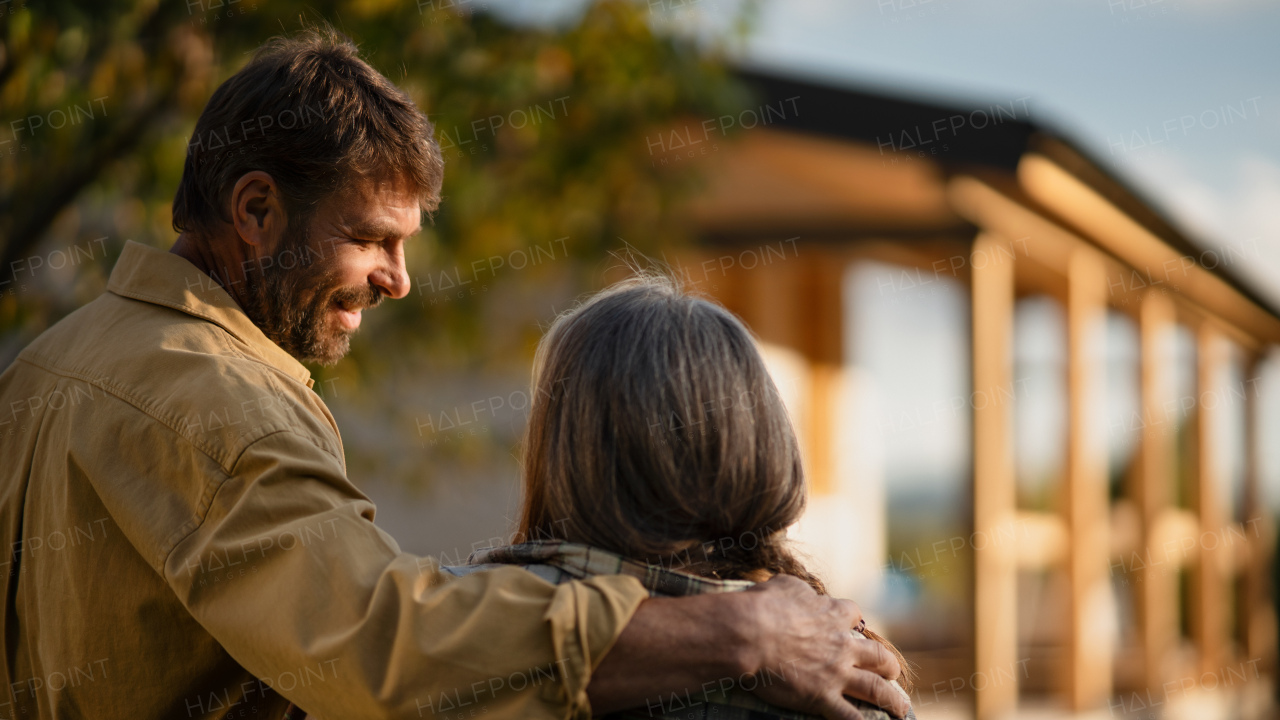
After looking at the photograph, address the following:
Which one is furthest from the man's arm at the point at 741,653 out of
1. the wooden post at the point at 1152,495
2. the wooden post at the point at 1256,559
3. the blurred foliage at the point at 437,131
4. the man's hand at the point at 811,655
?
the wooden post at the point at 1256,559

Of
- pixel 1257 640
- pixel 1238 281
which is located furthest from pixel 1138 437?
pixel 1257 640

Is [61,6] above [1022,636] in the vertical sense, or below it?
above

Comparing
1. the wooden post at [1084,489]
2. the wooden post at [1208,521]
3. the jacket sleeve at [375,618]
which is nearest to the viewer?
the jacket sleeve at [375,618]

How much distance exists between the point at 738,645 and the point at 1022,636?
13.0 m

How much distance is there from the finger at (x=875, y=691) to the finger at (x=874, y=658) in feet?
0.04

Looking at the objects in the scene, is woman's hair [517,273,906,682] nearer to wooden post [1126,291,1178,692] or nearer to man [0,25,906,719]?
man [0,25,906,719]

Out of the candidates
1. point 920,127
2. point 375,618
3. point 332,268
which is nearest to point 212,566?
point 375,618

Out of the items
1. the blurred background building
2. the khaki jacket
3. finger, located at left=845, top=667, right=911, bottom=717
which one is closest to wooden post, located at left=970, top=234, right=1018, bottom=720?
the blurred background building

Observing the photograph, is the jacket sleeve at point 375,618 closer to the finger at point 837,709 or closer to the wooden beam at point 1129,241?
the finger at point 837,709

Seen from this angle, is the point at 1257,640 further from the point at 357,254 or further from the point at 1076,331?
the point at 357,254

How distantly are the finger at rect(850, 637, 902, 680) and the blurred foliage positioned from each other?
2.84 meters

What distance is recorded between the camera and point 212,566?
1592 millimetres

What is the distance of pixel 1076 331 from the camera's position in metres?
8.54

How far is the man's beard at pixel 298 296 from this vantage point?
204cm
